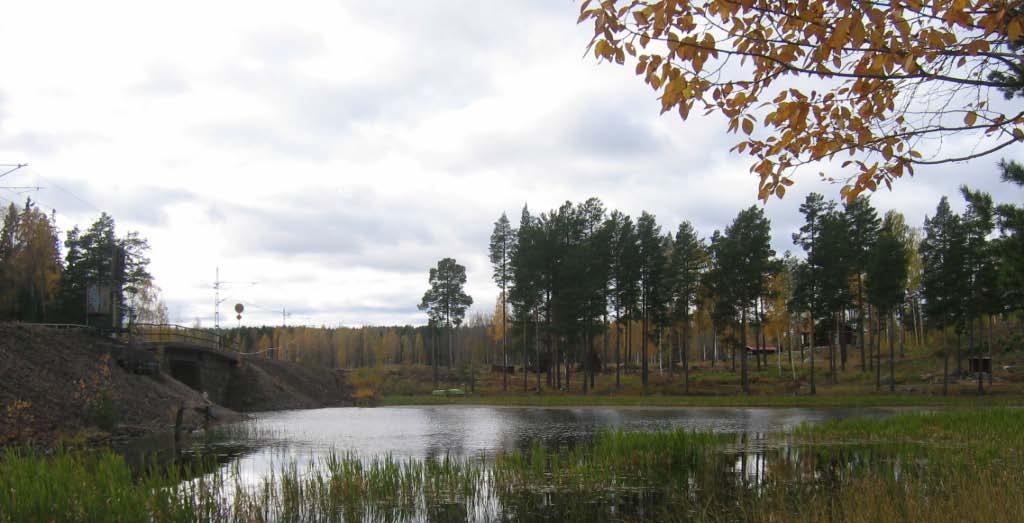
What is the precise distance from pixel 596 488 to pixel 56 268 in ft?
280

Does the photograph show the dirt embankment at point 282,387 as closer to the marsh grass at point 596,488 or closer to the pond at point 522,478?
the pond at point 522,478

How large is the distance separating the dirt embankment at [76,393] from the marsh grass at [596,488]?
13.3 m

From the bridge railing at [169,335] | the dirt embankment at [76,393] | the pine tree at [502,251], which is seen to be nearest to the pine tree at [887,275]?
the pine tree at [502,251]

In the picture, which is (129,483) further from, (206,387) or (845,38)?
(206,387)

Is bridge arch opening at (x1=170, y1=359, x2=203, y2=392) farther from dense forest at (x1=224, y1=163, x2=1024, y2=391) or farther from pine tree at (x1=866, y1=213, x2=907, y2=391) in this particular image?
pine tree at (x1=866, y1=213, x2=907, y2=391)

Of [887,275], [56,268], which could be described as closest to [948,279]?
[887,275]

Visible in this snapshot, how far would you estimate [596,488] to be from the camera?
49.7ft

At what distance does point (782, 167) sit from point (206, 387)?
55.6 metres


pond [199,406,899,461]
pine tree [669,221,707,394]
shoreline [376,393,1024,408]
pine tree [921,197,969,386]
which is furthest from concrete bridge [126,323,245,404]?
pine tree [921,197,969,386]

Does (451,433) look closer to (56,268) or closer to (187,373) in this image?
(187,373)

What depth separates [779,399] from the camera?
52.4 metres

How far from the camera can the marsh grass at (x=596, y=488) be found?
1108 centimetres

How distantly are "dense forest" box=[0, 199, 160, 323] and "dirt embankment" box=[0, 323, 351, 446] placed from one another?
24473mm

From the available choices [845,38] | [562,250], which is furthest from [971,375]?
[845,38]
